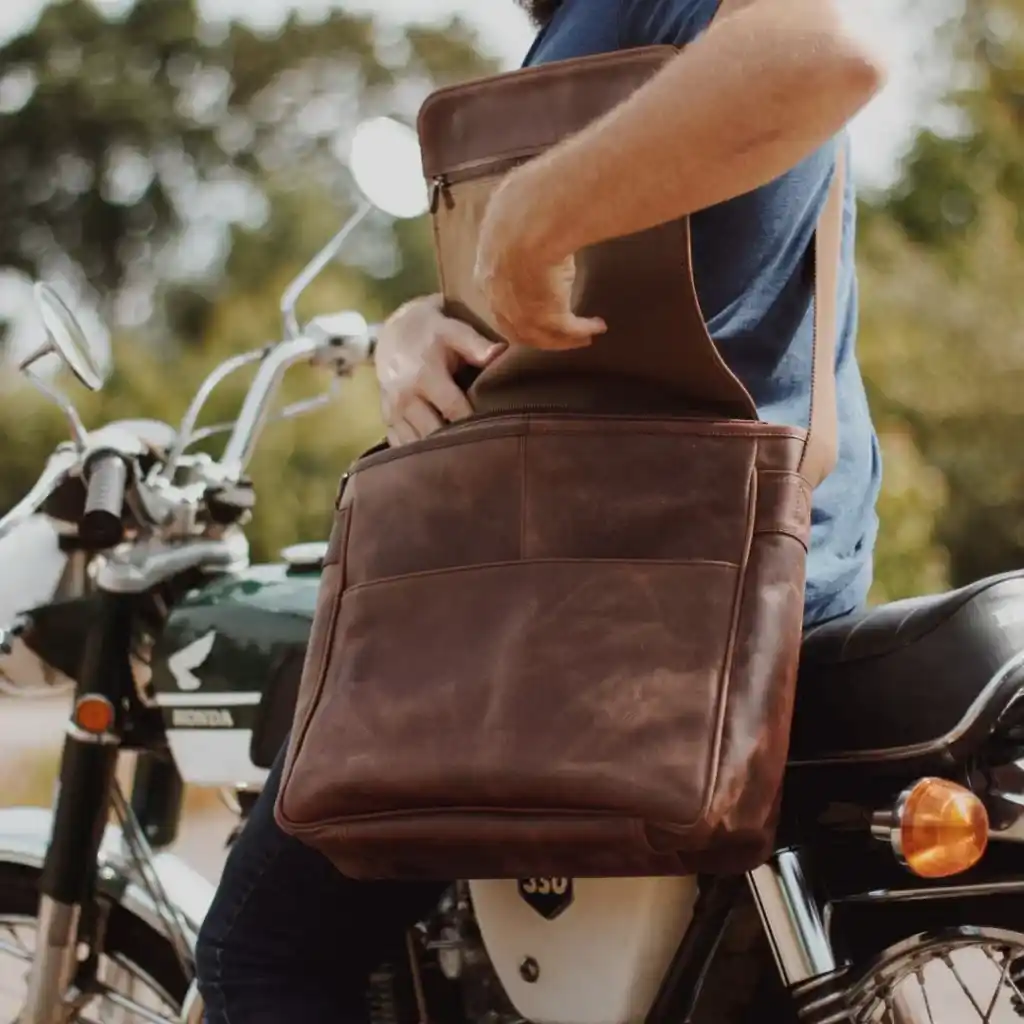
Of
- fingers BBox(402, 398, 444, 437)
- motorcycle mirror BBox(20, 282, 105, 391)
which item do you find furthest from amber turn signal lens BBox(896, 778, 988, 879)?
motorcycle mirror BBox(20, 282, 105, 391)

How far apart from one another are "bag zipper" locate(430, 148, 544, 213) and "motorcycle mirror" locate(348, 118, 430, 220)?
0.53 meters

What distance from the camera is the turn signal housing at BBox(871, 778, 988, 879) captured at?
115 centimetres

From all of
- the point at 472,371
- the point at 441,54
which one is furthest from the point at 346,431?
the point at 441,54

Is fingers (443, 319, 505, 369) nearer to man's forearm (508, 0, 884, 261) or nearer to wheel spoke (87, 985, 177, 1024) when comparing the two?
man's forearm (508, 0, 884, 261)

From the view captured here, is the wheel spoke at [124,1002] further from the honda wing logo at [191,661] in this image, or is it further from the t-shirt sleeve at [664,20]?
the t-shirt sleeve at [664,20]

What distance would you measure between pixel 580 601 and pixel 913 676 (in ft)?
0.86

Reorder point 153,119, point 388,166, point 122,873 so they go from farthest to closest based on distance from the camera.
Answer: point 153,119
point 122,873
point 388,166

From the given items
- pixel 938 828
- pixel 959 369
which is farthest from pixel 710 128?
pixel 959 369

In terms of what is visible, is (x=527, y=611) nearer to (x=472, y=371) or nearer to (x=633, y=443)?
(x=633, y=443)

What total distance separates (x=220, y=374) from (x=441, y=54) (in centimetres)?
2996

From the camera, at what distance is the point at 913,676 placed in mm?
1218

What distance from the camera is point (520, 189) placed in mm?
1101

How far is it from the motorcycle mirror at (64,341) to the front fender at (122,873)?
547mm

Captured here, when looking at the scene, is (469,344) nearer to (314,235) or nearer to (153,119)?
(314,235)
